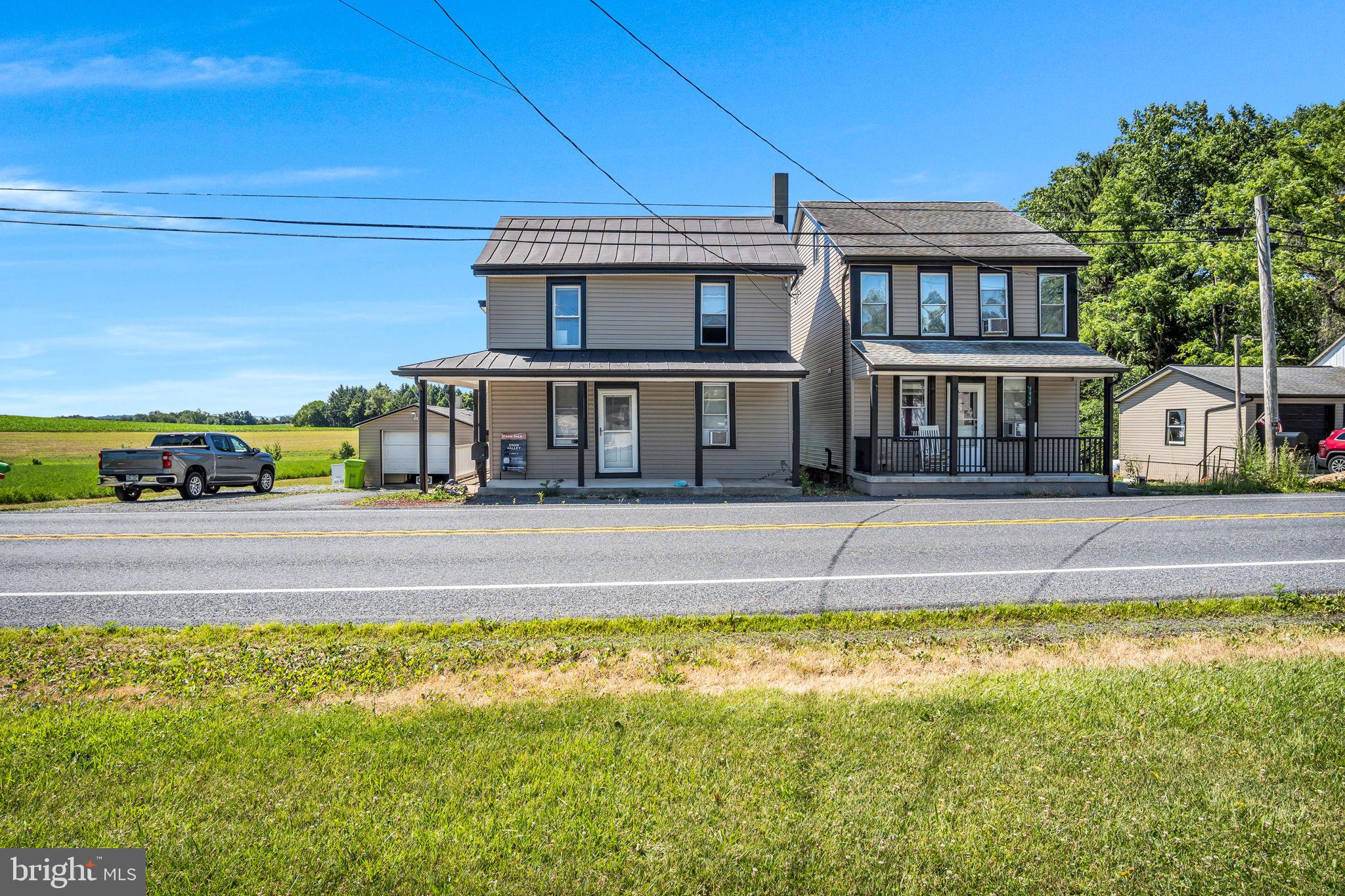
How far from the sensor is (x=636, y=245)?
22.1 m

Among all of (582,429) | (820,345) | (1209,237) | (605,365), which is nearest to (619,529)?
(582,429)

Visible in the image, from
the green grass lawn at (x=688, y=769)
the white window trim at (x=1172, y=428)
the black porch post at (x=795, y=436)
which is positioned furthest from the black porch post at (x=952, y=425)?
the white window trim at (x=1172, y=428)

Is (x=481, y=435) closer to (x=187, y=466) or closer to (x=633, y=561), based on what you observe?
(x=187, y=466)

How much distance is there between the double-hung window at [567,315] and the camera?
21047mm

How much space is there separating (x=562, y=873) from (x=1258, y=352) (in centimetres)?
4199

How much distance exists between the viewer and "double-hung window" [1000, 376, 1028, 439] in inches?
883

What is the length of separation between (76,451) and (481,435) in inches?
1686

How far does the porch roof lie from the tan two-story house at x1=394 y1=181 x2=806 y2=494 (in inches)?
110

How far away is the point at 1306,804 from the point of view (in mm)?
3486

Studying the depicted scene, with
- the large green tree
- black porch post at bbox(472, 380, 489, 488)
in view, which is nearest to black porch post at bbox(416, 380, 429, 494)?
black porch post at bbox(472, 380, 489, 488)

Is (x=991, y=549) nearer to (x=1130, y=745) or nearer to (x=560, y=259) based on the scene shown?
(x=1130, y=745)

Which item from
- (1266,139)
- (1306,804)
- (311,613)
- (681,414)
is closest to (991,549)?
(1306,804)

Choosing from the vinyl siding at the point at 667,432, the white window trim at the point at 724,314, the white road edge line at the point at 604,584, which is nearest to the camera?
the white road edge line at the point at 604,584

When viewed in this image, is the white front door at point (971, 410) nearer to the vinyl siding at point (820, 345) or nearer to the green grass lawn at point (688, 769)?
the vinyl siding at point (820, 345)
